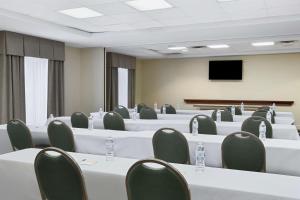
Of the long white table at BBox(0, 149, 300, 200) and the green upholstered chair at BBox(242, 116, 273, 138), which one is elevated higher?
the green upholstered chair at BBox(242, 116, 273, 138)

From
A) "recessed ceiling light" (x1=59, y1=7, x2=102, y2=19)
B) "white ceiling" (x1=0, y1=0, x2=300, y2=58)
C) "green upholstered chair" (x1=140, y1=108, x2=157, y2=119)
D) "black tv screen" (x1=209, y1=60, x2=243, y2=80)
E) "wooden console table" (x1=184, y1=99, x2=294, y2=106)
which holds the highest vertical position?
"recessed ceiling light" (x1=59, y1=7, x2=102, y2=19)

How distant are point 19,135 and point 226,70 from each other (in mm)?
8232

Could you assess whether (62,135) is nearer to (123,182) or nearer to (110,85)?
(123,182)

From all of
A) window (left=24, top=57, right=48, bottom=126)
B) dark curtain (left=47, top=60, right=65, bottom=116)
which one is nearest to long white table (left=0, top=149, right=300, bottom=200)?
window (left=24, top=57, right=48, bottom=126)

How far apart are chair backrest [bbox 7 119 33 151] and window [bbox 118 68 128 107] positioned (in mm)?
6367

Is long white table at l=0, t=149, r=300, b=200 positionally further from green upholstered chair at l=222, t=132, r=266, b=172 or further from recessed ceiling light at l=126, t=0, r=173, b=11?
recessed ceiling light at l=126, t=0, r=173, b=11

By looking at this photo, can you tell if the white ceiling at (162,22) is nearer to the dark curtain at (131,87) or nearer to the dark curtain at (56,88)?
the dark curtain at (56,88)

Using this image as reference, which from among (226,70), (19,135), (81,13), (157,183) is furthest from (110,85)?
(157,183)

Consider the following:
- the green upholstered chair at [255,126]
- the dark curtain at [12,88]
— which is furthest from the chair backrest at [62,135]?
the dark curtain at [12,88]

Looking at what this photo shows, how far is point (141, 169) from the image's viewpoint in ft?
6.07

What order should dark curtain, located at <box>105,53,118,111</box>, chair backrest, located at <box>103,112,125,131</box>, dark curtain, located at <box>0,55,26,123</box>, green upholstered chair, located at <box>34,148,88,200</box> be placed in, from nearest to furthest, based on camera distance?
green upholstered chair, located at <box>34,148,88,200</box>, chair backrest, located at <box>103,112,125,131</box>, dark curtain, located at <box>0,55,26,123</box>, dark curtain, located at <box>105,53,118,111</box>

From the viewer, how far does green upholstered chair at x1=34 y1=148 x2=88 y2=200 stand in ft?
6.75

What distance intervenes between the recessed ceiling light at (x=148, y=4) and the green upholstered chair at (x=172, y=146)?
222 centimetres

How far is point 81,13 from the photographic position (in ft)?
17.1
